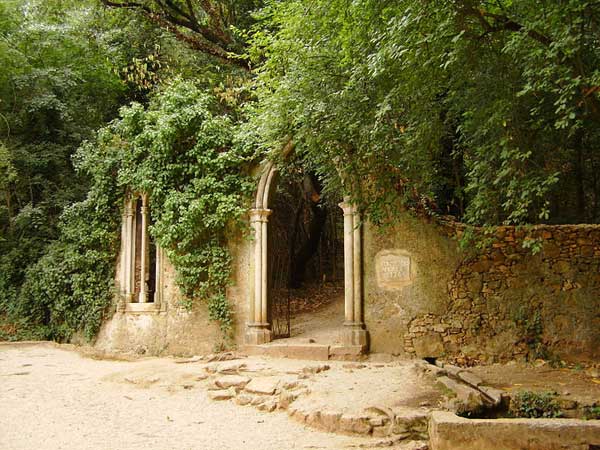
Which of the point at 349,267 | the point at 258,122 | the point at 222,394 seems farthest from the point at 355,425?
the point at 258,122

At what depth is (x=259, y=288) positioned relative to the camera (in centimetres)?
942

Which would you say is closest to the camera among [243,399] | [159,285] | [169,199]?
[243,399]

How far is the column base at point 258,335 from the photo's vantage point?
30.1ft

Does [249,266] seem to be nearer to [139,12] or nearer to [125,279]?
[125,279]

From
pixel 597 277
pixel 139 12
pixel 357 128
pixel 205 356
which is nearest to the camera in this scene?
pixel 357 128

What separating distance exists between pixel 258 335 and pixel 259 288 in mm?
814

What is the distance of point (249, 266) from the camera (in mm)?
9609

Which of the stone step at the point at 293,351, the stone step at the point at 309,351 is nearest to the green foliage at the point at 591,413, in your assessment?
the stone step at the point at 309,351

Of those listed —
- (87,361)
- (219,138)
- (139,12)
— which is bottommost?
(87,361)

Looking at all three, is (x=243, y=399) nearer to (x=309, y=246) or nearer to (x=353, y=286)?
(x=353, y=286)

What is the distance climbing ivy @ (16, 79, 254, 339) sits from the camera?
31.4 feet

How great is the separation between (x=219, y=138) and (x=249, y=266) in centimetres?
240

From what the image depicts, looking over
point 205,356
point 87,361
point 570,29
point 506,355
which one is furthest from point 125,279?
point 570,29

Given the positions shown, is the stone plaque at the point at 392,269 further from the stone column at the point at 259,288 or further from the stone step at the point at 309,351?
the stone column at the point at 259,288
